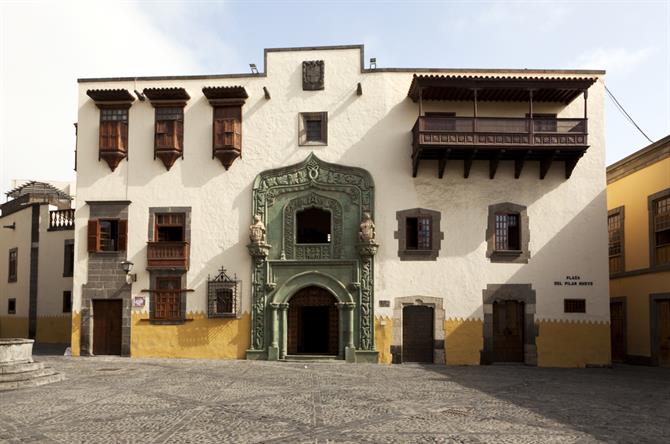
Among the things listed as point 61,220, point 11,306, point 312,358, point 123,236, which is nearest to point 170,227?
point 123,236

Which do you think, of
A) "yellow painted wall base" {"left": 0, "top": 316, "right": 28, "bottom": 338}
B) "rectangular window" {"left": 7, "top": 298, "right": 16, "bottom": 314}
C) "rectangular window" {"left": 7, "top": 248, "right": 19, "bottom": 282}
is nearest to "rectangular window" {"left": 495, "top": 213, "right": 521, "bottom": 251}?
"yellow painted wall base" {"left": 0, "top": 316, "right": 28, "bottom": 338}

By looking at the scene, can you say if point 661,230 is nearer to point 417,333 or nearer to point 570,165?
point 570,165

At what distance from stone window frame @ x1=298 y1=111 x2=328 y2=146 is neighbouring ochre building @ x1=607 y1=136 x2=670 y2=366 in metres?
12.2

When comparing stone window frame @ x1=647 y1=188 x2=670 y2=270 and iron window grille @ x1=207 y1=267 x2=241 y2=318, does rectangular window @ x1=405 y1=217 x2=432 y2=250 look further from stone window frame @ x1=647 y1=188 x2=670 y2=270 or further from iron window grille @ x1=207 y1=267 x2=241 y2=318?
stone window frame @ x1=647 y1=188 x2=670 y2=270

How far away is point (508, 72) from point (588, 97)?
322cm

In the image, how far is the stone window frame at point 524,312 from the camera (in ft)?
77.6

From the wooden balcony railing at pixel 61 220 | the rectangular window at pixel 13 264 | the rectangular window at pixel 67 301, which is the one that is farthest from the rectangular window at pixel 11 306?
the wooden balcony railing at pixel 61 220

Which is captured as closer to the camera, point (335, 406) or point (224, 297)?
→ point (335, 406)

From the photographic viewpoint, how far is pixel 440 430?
11328mm

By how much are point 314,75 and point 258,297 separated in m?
8.80

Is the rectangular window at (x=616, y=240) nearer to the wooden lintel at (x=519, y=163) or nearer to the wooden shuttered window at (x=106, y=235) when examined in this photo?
the wooden lintel at (x=519, y=163)

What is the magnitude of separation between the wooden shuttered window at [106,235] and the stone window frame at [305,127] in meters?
7.61

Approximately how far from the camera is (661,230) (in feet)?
78.6

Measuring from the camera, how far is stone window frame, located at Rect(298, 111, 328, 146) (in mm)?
25094
